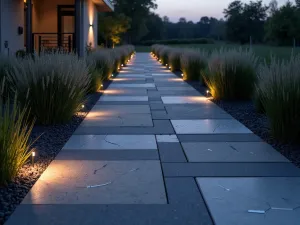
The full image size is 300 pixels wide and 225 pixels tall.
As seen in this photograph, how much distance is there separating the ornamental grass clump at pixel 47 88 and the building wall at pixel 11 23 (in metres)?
7.88

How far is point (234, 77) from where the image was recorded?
1164cm

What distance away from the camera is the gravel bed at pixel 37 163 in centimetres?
459

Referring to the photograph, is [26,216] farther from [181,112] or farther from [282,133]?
[181,112]

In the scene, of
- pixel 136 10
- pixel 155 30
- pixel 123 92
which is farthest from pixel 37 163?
pixel 155 30

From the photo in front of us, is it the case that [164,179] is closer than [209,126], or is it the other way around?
[164,179]

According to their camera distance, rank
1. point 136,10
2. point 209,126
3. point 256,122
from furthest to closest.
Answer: point 136,10, point 256,122, point 209,126

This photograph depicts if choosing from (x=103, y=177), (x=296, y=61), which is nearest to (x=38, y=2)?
(x=296, y=61)

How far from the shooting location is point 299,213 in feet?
14.2

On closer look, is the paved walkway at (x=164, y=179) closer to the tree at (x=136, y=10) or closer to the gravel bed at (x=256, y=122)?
the gravel bed at (x=256, y=122)

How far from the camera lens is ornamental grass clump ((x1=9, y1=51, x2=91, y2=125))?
8203 millimetres

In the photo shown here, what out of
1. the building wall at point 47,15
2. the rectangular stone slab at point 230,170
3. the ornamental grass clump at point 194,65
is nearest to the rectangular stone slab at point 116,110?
the rectangular stone slab at point 230,170

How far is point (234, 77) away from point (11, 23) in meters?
9.72

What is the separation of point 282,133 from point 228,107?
12.9ft

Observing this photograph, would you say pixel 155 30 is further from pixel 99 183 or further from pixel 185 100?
pixel 99 183
